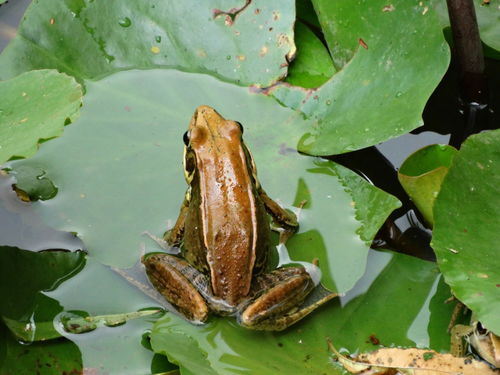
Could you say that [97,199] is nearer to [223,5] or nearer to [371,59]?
[223,5]

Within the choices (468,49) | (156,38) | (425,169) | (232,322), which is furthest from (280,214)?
(468,49)

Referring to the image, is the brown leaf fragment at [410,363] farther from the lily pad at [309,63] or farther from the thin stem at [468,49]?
the thin stem at [468,49]

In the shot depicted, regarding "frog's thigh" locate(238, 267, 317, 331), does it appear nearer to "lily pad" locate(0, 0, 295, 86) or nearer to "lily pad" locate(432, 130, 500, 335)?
"lily pad" locate(432, 130, 500, 335)

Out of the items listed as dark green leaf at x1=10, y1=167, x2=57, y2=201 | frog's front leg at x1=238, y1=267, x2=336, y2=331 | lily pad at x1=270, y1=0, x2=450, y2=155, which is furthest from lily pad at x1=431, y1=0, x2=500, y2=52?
dark green leaf at x1=10, y1=167, x2=57, y2=201

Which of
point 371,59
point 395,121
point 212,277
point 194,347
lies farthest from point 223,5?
point 194,347

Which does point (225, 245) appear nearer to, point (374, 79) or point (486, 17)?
point (374, 79)
